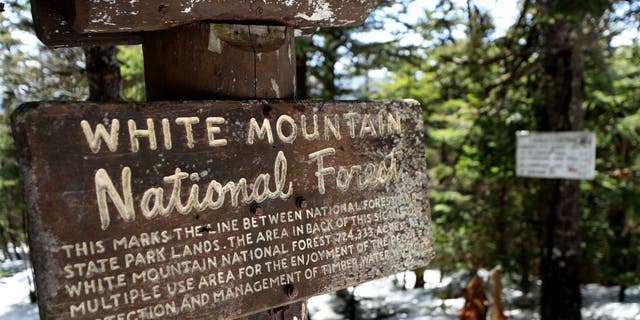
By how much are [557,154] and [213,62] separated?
471cm

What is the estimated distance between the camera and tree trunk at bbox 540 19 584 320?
17.3ft

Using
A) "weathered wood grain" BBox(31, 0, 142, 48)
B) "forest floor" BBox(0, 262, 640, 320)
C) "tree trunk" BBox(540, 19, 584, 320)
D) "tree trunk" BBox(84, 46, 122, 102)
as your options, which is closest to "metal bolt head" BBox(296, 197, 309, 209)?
"weathered wood grain" BBox(31, 0, 142, 48)

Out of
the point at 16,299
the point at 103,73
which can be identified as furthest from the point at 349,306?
the point at 103,73

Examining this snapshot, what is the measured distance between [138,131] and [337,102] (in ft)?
2.19

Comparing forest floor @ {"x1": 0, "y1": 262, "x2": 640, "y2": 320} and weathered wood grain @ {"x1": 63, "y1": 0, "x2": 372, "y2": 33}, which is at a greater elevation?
weathered wood grain @ {"x1": 63, "y1": 0, "x2": 372, "y2": 33}

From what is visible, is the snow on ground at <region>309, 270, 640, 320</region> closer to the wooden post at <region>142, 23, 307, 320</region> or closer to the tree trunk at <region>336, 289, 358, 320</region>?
the tree trunk at <region>336, 289, 358, 320</region>

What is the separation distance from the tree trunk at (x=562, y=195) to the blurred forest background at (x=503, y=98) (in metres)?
0.01

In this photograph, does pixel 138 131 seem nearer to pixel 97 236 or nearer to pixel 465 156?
pixel 97 236

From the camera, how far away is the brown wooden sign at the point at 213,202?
1177 mm

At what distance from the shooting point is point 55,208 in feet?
3.80

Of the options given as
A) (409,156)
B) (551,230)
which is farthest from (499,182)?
(409,156)

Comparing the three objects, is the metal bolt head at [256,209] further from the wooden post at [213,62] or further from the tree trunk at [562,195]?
the tree trunk at [562,195]

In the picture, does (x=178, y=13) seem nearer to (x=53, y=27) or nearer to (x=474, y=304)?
(x=53, y=27)

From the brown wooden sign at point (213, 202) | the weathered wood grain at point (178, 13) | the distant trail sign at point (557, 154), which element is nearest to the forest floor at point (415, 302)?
the distant trail sign at point (557, 154)
